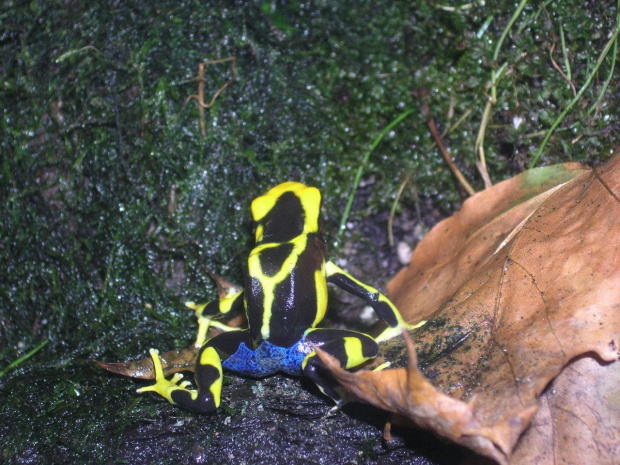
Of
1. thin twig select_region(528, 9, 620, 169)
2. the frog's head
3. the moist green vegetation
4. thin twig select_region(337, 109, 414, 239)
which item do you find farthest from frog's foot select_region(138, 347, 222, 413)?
thin twig select_region(528, 9, 620, 169)

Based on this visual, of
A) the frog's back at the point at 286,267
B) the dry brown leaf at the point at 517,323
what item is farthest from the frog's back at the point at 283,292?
the dry brown leaf at the point at 517,323

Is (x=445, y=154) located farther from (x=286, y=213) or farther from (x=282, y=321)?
(x=282, y=321)

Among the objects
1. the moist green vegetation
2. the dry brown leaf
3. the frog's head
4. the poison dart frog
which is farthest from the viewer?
the moist green vegetation

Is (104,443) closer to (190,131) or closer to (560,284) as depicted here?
(190,131)

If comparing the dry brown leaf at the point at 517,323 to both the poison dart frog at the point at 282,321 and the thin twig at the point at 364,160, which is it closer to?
the poison dart frog at the point at 282,321

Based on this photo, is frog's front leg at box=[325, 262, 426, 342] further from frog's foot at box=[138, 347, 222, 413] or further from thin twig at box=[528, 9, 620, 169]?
thin twig at box=[528, 9, 620, 169]

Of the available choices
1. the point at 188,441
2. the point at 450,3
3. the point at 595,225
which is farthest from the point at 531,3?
the point at 188,441

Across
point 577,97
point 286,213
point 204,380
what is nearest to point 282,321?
point 204,380
